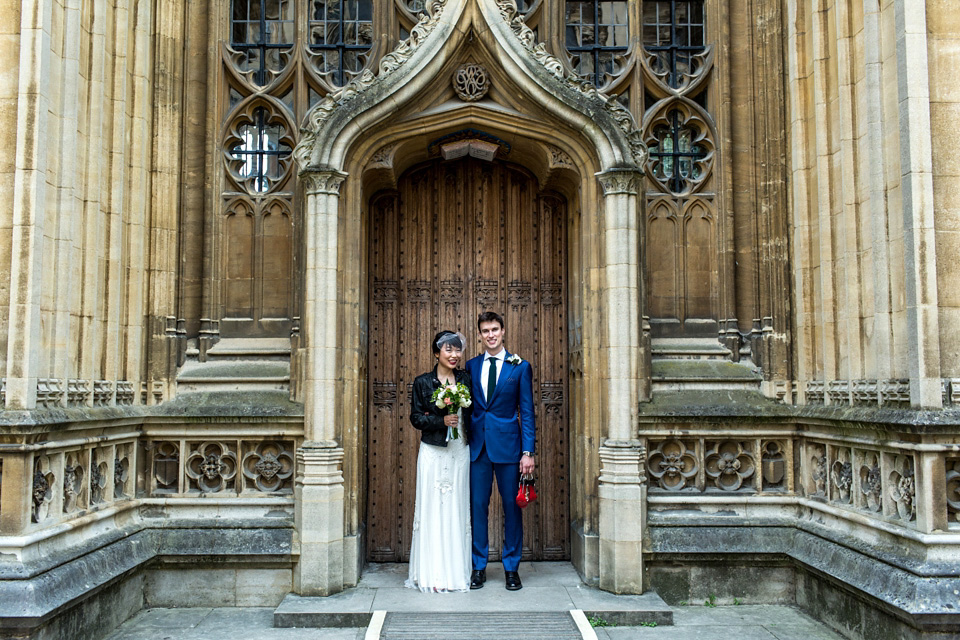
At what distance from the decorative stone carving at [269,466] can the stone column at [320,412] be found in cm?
35

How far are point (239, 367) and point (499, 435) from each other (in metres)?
2.46

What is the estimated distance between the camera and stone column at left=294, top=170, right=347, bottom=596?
22.7 feet

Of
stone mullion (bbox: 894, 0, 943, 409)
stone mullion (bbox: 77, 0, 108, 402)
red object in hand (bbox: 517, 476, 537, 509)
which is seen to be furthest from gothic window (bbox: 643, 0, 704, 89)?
stone mullion (bbox: 77, 0, 108, 402)

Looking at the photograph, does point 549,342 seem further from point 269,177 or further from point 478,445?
point 269,177

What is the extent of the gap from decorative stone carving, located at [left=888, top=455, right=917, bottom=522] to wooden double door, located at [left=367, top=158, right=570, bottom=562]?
312 cm

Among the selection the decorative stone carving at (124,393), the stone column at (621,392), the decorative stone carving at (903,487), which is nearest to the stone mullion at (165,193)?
the decorative stone carving at (124,393)

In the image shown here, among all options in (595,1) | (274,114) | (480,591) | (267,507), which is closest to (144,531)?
(267,507)

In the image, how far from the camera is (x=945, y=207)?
574cm

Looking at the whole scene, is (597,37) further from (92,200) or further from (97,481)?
(97,481)

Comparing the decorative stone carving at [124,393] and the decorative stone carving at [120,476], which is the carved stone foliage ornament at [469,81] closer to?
the decorative stone carving at [124,393]

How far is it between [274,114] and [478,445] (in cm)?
368

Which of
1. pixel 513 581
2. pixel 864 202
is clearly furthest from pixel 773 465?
pixel 513 581

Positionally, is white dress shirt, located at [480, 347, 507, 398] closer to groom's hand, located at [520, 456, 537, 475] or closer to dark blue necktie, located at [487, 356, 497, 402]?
dark blue necktie, located at [487, 356, 497, 402]

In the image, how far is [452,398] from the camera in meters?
6.95
